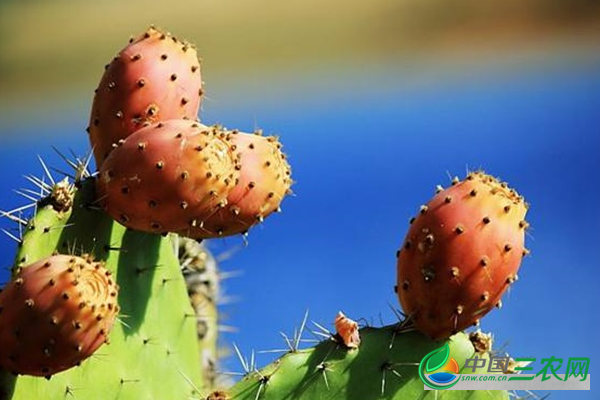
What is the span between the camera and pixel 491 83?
→ 3.49m

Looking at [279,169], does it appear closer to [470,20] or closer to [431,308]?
[431,308]

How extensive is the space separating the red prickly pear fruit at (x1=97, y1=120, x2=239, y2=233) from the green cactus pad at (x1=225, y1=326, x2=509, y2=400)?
0.76 ft

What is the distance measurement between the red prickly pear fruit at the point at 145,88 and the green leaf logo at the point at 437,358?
45 centimetres

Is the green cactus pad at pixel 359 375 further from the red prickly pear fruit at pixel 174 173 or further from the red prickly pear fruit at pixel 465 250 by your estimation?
the red prickly pear fruit at pixel 174 173

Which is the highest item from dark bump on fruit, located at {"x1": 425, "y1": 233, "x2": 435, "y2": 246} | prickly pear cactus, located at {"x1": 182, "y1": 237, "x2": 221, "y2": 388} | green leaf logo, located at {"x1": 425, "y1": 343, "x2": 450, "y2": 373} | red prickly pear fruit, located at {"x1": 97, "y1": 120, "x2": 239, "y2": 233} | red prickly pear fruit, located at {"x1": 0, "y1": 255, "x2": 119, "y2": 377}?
prickly pear cactus, located at {"x1": 182, "y1": 237, "x2": 221, "y2": 388}

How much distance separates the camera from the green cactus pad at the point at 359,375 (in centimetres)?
144

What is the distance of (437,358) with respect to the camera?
4.73 ft

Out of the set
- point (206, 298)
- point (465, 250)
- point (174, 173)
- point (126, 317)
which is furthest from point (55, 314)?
point (206, 298)

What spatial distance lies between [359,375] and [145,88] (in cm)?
46

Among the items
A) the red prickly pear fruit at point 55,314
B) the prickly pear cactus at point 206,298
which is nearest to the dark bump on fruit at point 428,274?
the red prickly pear fruit at point 55,314

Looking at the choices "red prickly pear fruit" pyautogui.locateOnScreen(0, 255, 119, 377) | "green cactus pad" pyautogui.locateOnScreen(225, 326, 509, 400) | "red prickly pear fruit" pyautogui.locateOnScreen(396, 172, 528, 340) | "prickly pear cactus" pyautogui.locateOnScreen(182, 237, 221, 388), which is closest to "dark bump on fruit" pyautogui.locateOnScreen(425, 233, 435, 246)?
"red prickly pear fruit" pyautogui.locateOnScreen(396, 172, 528, 340)

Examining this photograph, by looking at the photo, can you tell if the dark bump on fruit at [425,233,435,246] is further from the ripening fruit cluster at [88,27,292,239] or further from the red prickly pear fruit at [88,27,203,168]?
the red prickly pear fruit at [88,27,203,168]

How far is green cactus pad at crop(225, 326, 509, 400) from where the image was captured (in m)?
1.44

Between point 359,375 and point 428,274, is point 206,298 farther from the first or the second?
point 428,274
